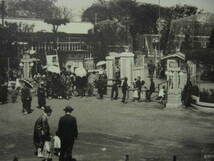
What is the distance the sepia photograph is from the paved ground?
3cm

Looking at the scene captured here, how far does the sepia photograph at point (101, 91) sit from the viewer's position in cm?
898

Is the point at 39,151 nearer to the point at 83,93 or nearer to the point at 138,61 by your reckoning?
the point at 83,93

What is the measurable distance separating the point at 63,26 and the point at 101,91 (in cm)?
1414

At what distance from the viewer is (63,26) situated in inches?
1193

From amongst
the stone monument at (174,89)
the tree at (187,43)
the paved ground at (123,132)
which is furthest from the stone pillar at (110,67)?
the stone monument at (174,89)

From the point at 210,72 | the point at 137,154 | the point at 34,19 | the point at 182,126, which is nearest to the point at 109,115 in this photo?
the point at 182,126

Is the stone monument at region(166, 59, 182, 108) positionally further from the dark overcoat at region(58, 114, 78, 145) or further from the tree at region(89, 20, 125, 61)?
the tree at region(89, 20, 125, 61)

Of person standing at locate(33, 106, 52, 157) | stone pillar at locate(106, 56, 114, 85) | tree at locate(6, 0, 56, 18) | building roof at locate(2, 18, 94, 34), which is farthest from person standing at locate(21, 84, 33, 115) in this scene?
building roof at locate(2, 18, 94, 34)

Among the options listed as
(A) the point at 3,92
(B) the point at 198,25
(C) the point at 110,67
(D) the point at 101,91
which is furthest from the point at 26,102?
(C) the point at 110,67

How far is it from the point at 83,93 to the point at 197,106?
6240 millimetres

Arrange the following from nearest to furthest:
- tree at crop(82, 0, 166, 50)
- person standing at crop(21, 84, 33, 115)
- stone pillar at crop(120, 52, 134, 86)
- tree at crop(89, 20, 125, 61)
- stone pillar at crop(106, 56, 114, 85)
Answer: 1. person standing at crop(21, 84, 33, 115)
2. stone pillar at crop(120, 52, 134, 86)
3. stone pillar at crop(106, 56, 114, 85)
4. tree at crop(82, 0, 166, 50)
5. tree at crop(89, 20, 125, 61)

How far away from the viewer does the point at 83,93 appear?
18.5 meters

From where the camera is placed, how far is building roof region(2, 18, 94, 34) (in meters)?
25.2

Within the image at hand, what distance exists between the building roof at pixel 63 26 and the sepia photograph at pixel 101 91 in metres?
0.09
